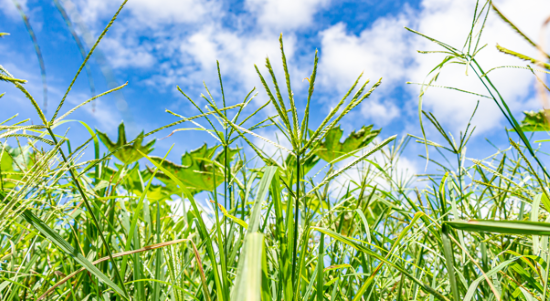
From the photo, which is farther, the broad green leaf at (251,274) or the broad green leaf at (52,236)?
the broad green leaf at (52,236)

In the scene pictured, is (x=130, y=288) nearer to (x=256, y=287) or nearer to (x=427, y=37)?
(x=256, y=287)

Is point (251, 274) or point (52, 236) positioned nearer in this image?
point (251, 274)

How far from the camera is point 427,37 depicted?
0.58m

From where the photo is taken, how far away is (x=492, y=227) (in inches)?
12.4

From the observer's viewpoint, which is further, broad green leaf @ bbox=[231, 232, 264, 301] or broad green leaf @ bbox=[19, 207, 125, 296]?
broad green leaf @ bbox=[19, 207, 125, 296]

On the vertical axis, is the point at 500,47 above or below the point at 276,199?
above

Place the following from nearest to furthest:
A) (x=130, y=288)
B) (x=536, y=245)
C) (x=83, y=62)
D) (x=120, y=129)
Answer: (x=83, y=62) < (x=536, y=245) < (x=130, y=288) < (x=120, y=129)

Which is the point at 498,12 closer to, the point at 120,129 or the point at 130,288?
the point at 130,288

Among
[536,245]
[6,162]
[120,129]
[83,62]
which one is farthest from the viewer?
[6,162]

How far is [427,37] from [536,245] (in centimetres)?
47

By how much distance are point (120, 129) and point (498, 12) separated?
2612 millimetres

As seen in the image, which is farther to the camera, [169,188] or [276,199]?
[169,188]

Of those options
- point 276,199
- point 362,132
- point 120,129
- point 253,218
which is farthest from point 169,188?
point 253,218

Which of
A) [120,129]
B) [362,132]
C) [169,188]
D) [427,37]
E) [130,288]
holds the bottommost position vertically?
[130,288]
